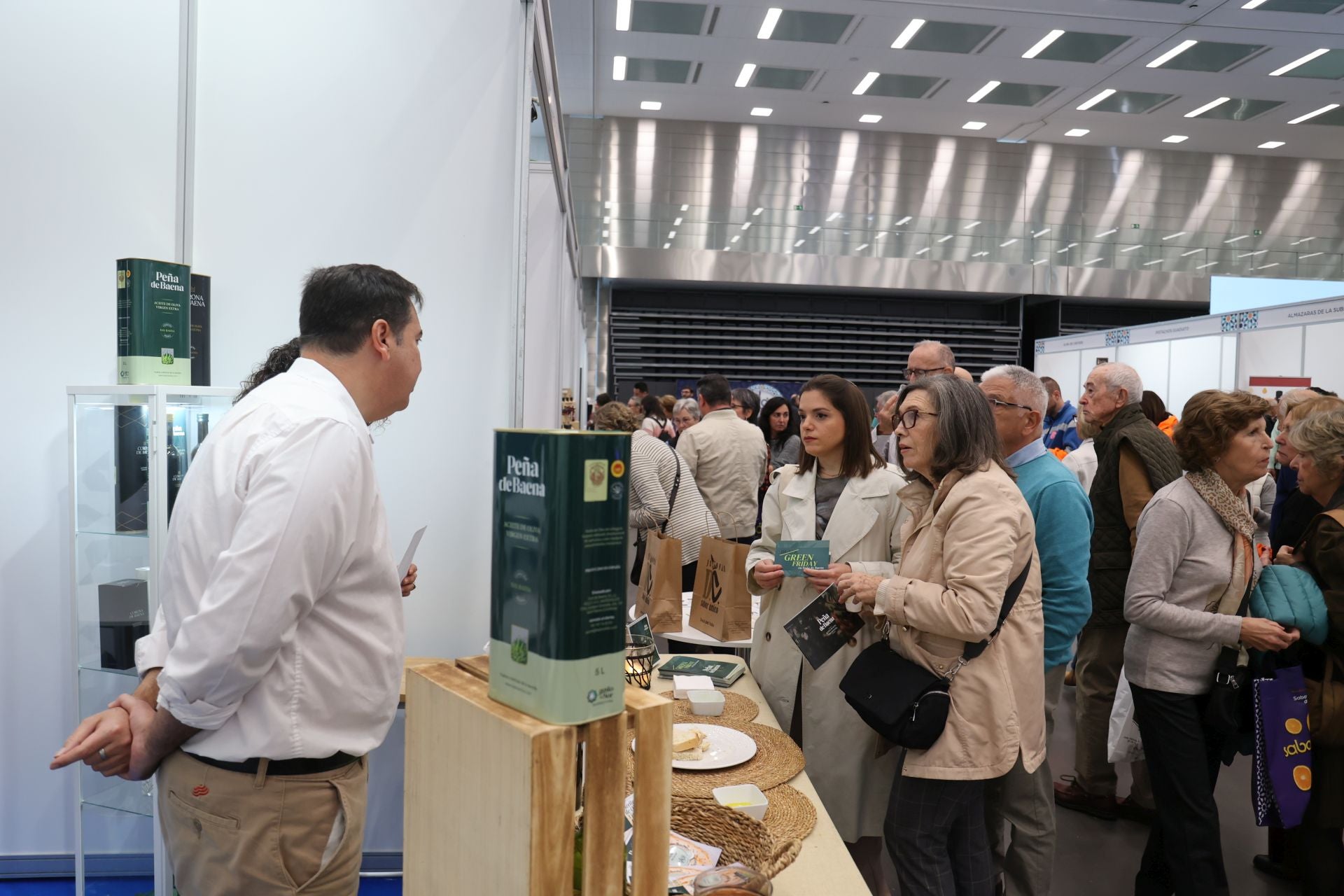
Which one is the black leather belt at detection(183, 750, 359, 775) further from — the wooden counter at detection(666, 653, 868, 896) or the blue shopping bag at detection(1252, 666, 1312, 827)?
the blue shopping bag at detection(1252, 666, 1312, 827)

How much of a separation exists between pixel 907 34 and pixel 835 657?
34.1ft

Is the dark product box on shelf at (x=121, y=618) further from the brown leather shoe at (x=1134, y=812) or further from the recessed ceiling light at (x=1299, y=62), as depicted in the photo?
the recessed ceiling light at (x=1299, y=62)

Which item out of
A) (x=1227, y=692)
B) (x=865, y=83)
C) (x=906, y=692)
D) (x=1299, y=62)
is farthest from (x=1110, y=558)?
(x=1299, y=62)

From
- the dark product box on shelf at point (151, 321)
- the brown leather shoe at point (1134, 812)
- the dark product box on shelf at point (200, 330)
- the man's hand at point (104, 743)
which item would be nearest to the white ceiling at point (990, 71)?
the dark product box on shelf at point (200, 330)

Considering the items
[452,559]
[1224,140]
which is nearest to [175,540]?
[452,559]

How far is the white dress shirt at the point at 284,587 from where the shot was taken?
1.23 m

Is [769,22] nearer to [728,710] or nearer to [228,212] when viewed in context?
[228,212]

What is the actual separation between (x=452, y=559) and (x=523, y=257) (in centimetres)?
112

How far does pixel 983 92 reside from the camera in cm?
1264

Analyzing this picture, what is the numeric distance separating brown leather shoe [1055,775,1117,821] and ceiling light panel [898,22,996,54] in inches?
374

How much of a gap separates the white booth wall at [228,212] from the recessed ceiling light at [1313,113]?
1494 cm

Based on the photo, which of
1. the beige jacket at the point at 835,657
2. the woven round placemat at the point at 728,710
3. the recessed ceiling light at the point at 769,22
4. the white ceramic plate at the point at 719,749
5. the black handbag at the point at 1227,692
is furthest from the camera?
the recessed ceiling light at the point at 769,22

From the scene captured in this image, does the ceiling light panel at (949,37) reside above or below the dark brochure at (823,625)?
above

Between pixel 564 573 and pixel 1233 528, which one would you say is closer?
pixel 564 573
